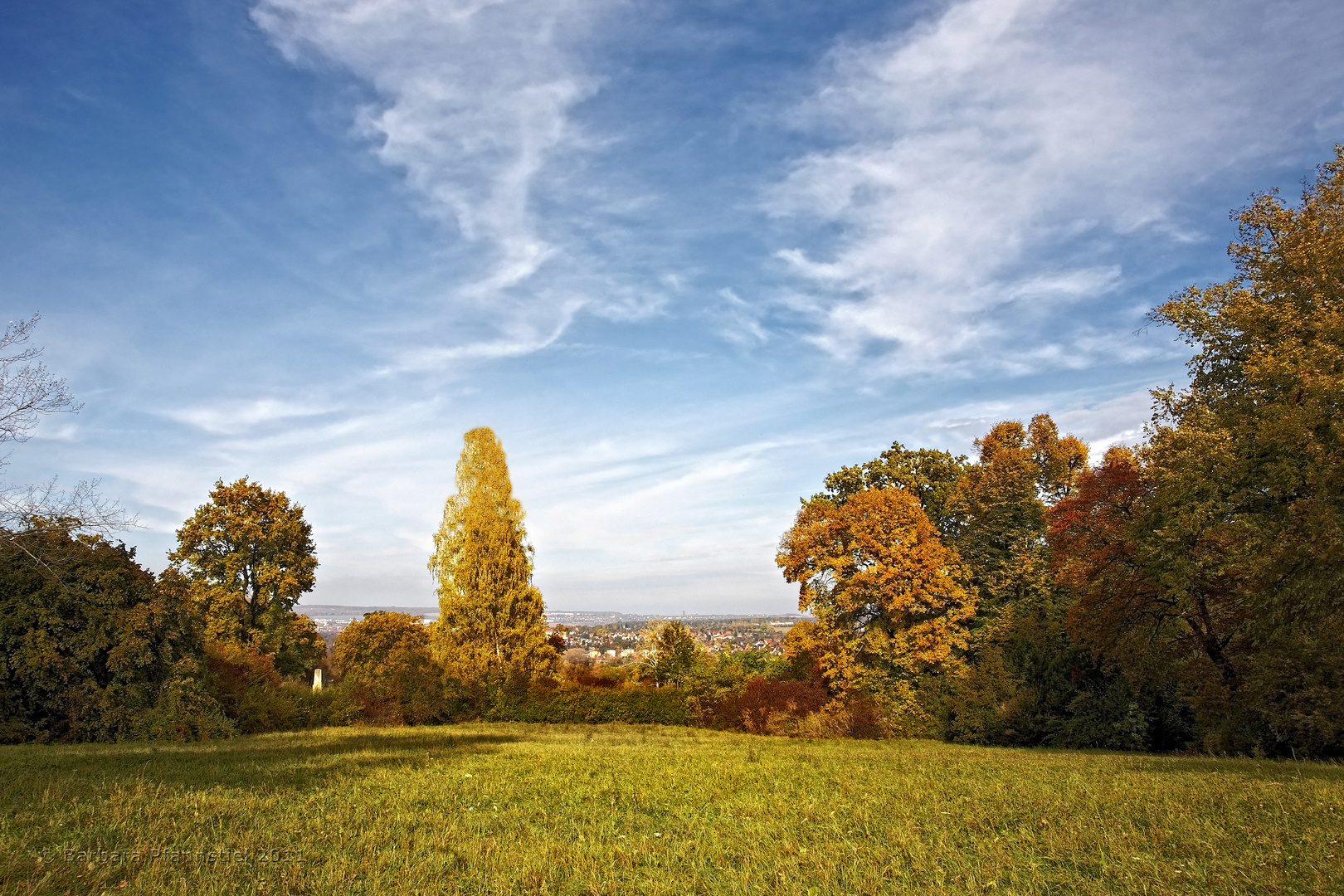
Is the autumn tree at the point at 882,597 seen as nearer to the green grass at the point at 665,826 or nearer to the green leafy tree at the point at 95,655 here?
the green grass at the point at 665,826

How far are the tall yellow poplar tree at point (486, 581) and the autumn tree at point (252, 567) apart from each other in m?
8.08

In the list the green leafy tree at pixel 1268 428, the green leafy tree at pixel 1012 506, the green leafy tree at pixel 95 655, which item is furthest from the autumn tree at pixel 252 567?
the green leafy tree at pixel 1268 428

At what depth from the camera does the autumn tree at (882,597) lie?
26.9 metres

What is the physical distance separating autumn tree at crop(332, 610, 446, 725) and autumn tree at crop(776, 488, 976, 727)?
15.1m

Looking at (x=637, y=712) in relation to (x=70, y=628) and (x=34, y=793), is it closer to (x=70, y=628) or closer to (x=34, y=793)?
(x=70, y=628)

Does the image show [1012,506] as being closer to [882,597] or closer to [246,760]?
[882,597]

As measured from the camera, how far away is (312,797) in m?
9.02

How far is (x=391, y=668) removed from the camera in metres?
38.2

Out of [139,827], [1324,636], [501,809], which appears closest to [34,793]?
[139,827]

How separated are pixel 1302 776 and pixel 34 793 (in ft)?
56.2

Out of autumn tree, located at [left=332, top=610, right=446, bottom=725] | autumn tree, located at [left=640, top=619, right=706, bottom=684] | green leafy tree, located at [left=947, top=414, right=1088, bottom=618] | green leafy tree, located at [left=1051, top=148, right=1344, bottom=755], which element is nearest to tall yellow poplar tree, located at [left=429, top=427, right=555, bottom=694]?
A: autumn tree, located at [left=332, top=610, right=446, bottom=725]

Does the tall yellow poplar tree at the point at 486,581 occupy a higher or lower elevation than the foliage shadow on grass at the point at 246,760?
higher

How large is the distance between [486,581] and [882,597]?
17.7 metres

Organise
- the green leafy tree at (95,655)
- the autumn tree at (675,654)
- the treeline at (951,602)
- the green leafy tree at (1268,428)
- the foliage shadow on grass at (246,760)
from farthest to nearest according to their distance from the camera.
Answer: the autumn tree at (675,654)
the green leafy tree at (95,655)
the treeline at (951,602)
the green leafy tree at (1268,428)
the foliage shadow on grass at (246,760)
